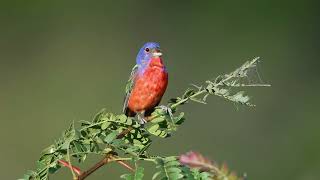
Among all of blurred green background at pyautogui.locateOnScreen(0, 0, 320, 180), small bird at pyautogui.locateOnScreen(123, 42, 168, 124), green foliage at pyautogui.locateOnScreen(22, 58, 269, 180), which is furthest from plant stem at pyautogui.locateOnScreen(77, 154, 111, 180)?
blurred green background at pyautogui.locateOnScreen(0, 0, 320, 180)

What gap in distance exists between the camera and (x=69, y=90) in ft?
31.6

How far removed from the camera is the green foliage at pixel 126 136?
1.80 m

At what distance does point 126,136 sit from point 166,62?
766 cm

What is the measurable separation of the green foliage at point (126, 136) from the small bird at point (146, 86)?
5.54 feet

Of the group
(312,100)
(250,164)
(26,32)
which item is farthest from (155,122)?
(26,32)

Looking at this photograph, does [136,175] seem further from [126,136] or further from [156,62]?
[156,62]

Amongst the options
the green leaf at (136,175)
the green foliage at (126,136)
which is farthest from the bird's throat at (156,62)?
the green leaf at (136,175)

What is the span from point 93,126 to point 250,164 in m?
4.30

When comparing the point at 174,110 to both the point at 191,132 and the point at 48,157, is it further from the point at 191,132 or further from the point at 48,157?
the point at 191,132

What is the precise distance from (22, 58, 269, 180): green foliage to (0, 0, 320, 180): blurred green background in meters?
4.35

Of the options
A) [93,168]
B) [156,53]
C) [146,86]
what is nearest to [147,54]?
[156,53]

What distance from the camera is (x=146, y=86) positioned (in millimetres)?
3898

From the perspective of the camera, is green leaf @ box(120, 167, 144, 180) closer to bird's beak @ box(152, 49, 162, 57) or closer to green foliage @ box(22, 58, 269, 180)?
green foliage @ box(22, 58, 269, 180)

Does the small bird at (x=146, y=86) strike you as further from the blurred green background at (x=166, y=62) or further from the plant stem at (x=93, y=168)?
the blurred green background at (x=166, y=62)
